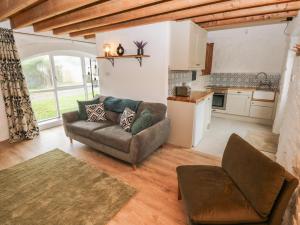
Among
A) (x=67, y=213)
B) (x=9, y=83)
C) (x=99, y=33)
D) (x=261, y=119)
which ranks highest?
(x=99, y=33)

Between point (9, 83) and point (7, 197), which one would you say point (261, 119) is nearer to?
point (7, 197)

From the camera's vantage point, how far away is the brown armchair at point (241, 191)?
125 cm

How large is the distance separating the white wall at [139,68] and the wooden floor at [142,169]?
3.97ft

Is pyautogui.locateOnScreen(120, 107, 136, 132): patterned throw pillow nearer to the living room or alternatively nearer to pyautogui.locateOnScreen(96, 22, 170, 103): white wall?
the living room

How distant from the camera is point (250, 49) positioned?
16.3 feet

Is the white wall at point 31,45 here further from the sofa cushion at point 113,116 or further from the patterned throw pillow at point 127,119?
the patterned throw pillow at point 127,119

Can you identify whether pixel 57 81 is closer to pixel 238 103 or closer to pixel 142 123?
pixel 142 123

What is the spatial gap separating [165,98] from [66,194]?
225 centimetres

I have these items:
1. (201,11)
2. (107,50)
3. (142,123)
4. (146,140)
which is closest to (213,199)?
(146,140)

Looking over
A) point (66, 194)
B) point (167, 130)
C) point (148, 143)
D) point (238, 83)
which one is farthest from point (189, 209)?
point (238, 83)

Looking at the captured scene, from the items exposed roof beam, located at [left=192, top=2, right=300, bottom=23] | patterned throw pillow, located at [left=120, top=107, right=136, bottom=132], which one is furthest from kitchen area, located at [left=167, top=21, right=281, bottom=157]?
patterned throw pillow, located at [left=120, top=107, right=136, bottom=132]

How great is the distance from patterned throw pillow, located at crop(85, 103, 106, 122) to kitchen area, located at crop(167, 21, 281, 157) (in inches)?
55.1

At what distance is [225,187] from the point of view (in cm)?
162

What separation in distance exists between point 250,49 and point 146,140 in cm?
441
